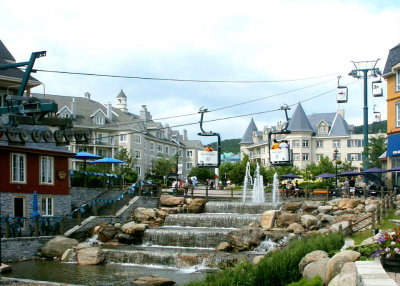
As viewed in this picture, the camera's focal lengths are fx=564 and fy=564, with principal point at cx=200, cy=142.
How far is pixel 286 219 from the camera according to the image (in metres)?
33.7

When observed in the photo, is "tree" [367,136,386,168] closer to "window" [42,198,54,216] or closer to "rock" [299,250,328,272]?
"window" [42,198,54,216]

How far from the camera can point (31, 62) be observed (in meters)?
18.0

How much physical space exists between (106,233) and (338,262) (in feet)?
66.7

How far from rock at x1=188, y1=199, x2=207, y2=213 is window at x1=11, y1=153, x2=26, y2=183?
39.7ft

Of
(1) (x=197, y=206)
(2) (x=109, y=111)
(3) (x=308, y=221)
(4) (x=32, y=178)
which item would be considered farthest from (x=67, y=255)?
(2) (x=109, y=111)

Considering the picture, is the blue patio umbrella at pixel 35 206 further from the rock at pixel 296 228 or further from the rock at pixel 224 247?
the rock at pixel 296 228

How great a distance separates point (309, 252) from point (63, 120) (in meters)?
9.69

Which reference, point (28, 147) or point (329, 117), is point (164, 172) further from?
point (28, 147)

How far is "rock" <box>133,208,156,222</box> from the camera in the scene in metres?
38.6

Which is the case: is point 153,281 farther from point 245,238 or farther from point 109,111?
point 109,111

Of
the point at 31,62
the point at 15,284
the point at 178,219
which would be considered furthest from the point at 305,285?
the point at 178,219

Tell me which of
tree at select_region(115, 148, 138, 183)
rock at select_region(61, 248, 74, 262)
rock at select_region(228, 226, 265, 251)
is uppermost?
tree at select_region(115, 148, 138, 183)

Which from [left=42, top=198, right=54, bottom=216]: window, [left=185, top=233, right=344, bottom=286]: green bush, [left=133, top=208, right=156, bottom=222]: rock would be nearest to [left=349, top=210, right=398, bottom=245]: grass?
[left=185, top=233, right=344, bottom=286]: green bush

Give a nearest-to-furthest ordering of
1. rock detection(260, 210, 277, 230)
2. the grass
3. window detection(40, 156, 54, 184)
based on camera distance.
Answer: the grass < rock detection(260, 210, 277, 230) < window detection(40, 156, 54, 184)
